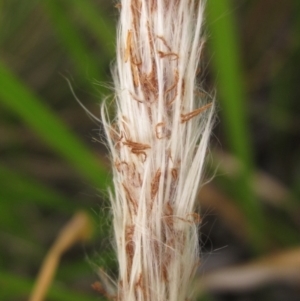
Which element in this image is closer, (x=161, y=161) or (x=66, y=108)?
(x=161, y=161)

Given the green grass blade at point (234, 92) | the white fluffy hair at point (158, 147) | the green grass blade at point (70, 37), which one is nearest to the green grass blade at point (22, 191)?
the green grass blade at point (70, 37)

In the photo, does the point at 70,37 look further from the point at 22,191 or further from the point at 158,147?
the point at 158,147

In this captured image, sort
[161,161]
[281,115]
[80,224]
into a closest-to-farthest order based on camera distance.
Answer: [161,161] → [80,224] → [281,115]

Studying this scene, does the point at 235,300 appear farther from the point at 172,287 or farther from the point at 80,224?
the point at 172,287

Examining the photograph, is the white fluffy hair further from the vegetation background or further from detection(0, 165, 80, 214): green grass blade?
detection(0, 165, 80, 214): green grass blade

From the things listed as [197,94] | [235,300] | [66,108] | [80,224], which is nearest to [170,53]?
[197,94]

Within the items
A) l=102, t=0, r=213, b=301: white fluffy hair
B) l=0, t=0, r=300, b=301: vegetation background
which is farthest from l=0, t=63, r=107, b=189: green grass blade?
l=102, t=0, r=213, b=301: white fluffy hair

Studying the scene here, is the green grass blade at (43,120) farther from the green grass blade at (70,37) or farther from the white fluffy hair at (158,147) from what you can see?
the white fluffy hair at (158,147)

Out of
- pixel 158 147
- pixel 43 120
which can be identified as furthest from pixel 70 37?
pixel 158 147
